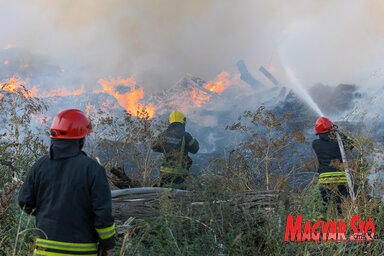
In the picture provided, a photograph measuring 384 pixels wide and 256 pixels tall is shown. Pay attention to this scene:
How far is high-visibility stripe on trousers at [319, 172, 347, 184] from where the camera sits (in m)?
5.88

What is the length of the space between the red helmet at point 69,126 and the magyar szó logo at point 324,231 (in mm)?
1801

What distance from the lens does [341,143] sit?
578 centimetres

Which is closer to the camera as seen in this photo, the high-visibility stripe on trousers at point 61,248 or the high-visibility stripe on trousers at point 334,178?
the high-visibility stripe on trousers at point 61,248

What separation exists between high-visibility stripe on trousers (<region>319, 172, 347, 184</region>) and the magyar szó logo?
1.70 metres

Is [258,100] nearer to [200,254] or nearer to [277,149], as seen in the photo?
[277,149]

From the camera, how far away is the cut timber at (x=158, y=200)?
13.1 ft

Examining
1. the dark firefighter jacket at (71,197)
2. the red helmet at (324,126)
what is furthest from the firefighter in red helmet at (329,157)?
the dark firefighter jacket at (71,197)

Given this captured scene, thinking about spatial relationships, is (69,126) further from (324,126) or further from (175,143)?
(324,126)

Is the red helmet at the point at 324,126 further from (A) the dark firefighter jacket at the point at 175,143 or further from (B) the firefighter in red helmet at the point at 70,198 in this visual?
(B) the firefighter in red helmet at the point at 70,198

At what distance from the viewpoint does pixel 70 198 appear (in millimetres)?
2953

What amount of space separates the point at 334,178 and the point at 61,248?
4.10 meters

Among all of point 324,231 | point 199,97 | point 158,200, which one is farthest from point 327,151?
point 199,97

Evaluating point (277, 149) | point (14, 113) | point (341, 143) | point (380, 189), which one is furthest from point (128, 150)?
point (380, 189)

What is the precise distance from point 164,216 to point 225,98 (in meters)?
37.7
